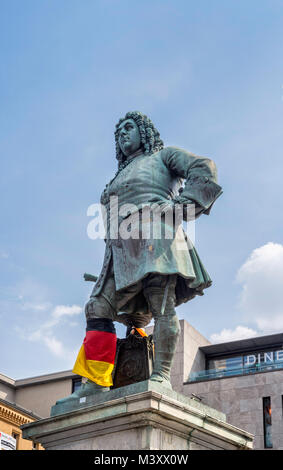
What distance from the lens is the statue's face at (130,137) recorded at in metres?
9.23

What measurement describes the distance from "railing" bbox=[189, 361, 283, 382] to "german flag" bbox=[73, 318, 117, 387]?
1364 inches

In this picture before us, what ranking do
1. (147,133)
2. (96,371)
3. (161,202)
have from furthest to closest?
(147,133) → (161,202) → (96,371)

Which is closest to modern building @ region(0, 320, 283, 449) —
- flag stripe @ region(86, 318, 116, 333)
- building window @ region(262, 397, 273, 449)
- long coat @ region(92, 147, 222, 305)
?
building window @ region(262, 397, 273, 449)

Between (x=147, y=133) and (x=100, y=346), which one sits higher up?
(x=147, y=133)

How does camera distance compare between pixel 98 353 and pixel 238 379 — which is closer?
pixel 98 353

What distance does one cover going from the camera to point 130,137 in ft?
30.3

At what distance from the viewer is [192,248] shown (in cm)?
860

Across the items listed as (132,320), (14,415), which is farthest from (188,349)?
(132,320)

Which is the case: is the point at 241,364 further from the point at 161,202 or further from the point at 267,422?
the point at 161,202

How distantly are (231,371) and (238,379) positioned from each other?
158cm

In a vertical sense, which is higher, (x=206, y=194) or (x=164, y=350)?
(x=206, y=194)

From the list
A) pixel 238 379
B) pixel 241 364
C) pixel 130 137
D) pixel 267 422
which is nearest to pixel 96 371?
pixel 130 137

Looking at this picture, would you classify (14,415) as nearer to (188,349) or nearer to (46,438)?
(188,349)
